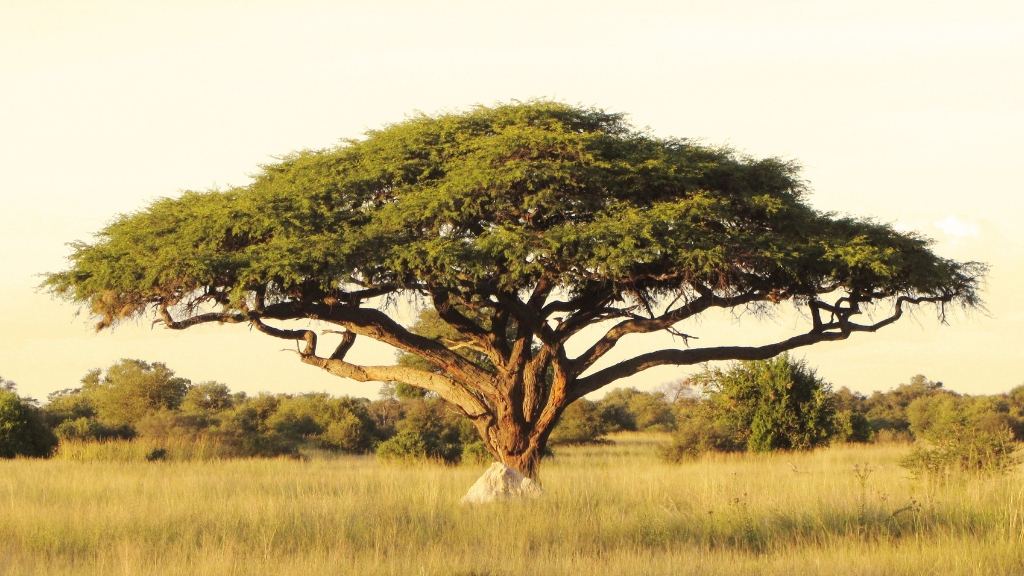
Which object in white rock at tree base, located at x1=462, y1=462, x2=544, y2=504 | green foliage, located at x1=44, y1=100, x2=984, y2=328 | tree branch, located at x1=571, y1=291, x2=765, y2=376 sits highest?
green foliage, located at x1=44, y1=100, x2=984, y2=328

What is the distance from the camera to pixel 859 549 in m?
10.9

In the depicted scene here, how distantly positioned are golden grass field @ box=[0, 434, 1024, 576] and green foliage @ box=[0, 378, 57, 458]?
11.4 m

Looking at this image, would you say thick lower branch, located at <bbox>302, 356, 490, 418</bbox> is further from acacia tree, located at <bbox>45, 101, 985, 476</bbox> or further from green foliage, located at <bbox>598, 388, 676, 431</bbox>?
green foliage, located at <bbox>598, 388, 676, 431</bbox>

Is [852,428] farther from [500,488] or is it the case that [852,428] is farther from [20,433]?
[20,433]

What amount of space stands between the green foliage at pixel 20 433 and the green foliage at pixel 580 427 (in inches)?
761

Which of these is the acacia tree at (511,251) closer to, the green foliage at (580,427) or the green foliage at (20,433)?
the green foliage at (20,433)

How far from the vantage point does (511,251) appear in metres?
16.0

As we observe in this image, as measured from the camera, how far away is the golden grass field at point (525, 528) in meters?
9.88

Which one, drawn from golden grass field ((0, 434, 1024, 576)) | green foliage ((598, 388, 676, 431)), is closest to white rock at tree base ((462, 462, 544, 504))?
golden grass field ((0, 434, 1024, 576))

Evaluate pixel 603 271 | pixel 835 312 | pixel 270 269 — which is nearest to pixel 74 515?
pixel 270 269

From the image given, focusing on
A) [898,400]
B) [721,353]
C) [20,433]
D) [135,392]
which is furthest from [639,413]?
[721,353]

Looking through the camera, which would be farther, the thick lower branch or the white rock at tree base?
the thick lower branch

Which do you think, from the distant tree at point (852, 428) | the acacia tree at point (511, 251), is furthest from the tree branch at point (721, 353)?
the distant tree at point (852, 428)

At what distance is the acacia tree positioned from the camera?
16.2m
